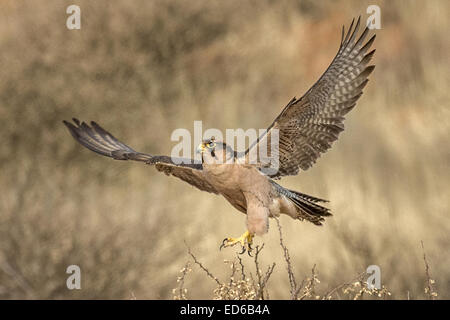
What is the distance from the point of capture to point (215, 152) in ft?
15.9

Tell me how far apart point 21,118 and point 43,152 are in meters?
0.64

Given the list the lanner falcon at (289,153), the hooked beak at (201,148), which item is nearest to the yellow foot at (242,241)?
the lanner falcon at (289,153)

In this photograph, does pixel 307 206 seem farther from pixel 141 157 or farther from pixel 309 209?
pixel 141 157

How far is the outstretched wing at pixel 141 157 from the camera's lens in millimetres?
5273

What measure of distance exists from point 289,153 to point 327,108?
0.41m

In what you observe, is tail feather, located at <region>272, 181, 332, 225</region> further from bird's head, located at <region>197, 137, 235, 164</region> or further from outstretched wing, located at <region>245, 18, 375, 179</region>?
bird's head, located at <region>197, 137, 235, 164</region>

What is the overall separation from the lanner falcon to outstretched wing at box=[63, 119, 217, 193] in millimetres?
10

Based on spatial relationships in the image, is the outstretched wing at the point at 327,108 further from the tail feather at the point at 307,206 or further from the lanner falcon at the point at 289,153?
the tail feather at the point at 307,206

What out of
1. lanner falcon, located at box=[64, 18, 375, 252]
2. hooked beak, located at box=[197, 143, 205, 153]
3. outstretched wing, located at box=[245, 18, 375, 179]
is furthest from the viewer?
outstretched wing, located at box=[245, 18, 375, 179]

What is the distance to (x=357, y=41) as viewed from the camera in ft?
16.9

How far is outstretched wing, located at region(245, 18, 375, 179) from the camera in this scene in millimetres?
5094

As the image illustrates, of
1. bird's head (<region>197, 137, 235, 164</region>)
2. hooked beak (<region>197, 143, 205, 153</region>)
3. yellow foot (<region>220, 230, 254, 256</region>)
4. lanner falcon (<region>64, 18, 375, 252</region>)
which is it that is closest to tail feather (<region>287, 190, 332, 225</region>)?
lanner falcon (<region>64, 18, 375, 252</region>)

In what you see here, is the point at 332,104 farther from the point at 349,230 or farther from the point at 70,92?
the point at 70,92
